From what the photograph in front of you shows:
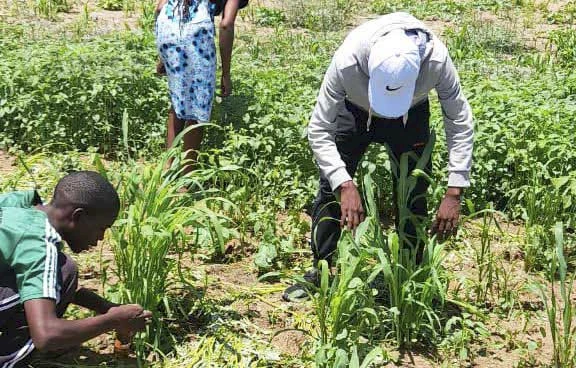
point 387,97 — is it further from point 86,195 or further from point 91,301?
point 91,301

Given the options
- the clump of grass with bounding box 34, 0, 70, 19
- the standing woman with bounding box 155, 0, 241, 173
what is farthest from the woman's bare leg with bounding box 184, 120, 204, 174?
the clump of grass with bounding box 34, 0, 70, 19

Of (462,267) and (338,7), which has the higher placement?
(338,7)

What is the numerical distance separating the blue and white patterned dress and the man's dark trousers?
1.30 m

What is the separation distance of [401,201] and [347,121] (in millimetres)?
392

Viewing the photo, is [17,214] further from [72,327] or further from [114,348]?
[114,348]

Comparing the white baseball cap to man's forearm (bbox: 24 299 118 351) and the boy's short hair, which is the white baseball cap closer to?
the boy's short hair

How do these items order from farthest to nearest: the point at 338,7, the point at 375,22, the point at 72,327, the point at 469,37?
the point at 338,7
the point at 469,37
the point at 375,22
the point at 72,327

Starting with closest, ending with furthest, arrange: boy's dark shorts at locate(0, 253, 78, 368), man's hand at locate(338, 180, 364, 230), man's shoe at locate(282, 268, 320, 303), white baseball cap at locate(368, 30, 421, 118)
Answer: boy's dark shorts at locate(0, 253, 78, 368) → white baseball cap at locate(368, 30, 421, 118) → man's hand at locate(338, 180, 364, 230) → man's shoe at locate(282, 268, 320, 303)

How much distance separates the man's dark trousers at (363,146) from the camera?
10.7 feet

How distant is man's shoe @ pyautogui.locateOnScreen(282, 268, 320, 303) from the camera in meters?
3.51

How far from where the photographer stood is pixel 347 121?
3.26 meters

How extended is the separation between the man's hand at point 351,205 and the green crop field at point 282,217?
7 cm

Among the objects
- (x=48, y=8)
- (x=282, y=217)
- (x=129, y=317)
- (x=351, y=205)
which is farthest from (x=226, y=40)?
(x=48, y=8)

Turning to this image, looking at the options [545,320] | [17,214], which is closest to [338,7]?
[545,320]
